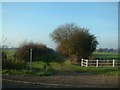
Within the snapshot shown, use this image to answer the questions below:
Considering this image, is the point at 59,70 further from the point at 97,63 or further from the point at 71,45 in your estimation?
the point at 71,45

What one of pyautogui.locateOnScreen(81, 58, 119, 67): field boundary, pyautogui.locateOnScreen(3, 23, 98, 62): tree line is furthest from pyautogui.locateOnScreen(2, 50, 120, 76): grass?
pyautogui.locateOnScreen(81, 58, 119, 67): field boundary

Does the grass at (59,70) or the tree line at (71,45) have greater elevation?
the tree line at (71,45)

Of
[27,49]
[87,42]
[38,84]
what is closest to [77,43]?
[87,42]

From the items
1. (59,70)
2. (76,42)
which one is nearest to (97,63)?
(76,42)

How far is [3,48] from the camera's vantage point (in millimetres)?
24984

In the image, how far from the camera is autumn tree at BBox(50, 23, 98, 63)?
37219 mm

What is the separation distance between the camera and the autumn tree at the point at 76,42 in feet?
122

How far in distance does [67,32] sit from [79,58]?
4.18 metres

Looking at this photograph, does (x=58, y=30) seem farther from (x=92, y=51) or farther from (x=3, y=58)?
(x=3, y=58)

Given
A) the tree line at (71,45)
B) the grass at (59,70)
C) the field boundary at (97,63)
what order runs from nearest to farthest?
the grass at (59,70), the field boundary at (97,63), the tree line at (71,45)

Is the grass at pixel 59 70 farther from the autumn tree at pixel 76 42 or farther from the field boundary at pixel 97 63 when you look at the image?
the field boundary at pixel 97 63

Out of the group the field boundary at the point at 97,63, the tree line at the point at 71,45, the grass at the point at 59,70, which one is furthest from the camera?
the tree line at the point at 71,45

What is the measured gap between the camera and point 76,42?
123 ft

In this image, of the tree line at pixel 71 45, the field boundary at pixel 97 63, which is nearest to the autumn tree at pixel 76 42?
the tree line at pixel 71 45
